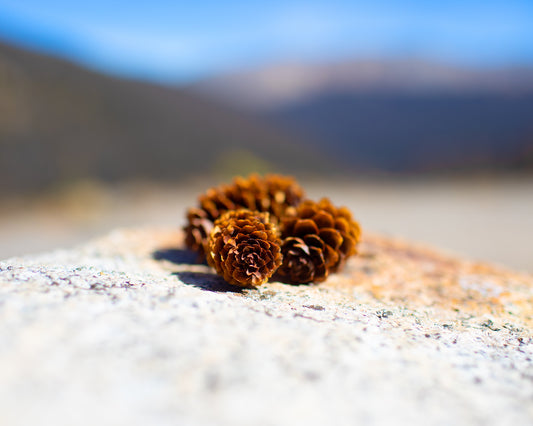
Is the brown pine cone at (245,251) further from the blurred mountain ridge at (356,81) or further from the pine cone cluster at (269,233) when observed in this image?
the blurred mountain ridge at (356,81)

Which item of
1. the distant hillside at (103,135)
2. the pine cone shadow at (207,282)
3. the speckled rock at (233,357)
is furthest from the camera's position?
the distant hillside at (103,135)

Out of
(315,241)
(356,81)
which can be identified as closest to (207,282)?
(315,241)

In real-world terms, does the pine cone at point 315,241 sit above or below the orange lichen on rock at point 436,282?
above

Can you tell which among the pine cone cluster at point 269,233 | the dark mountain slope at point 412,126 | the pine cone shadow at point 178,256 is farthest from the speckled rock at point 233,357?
the dark mountain slope at point 412,126

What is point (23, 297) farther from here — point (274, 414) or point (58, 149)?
point (58, 149)

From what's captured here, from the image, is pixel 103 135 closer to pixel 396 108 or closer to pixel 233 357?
pixel 233 357

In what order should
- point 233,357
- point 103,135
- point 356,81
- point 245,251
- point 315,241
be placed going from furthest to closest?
point 356,81, point 103,135, point 315,241, point 245,251, point 233,357
